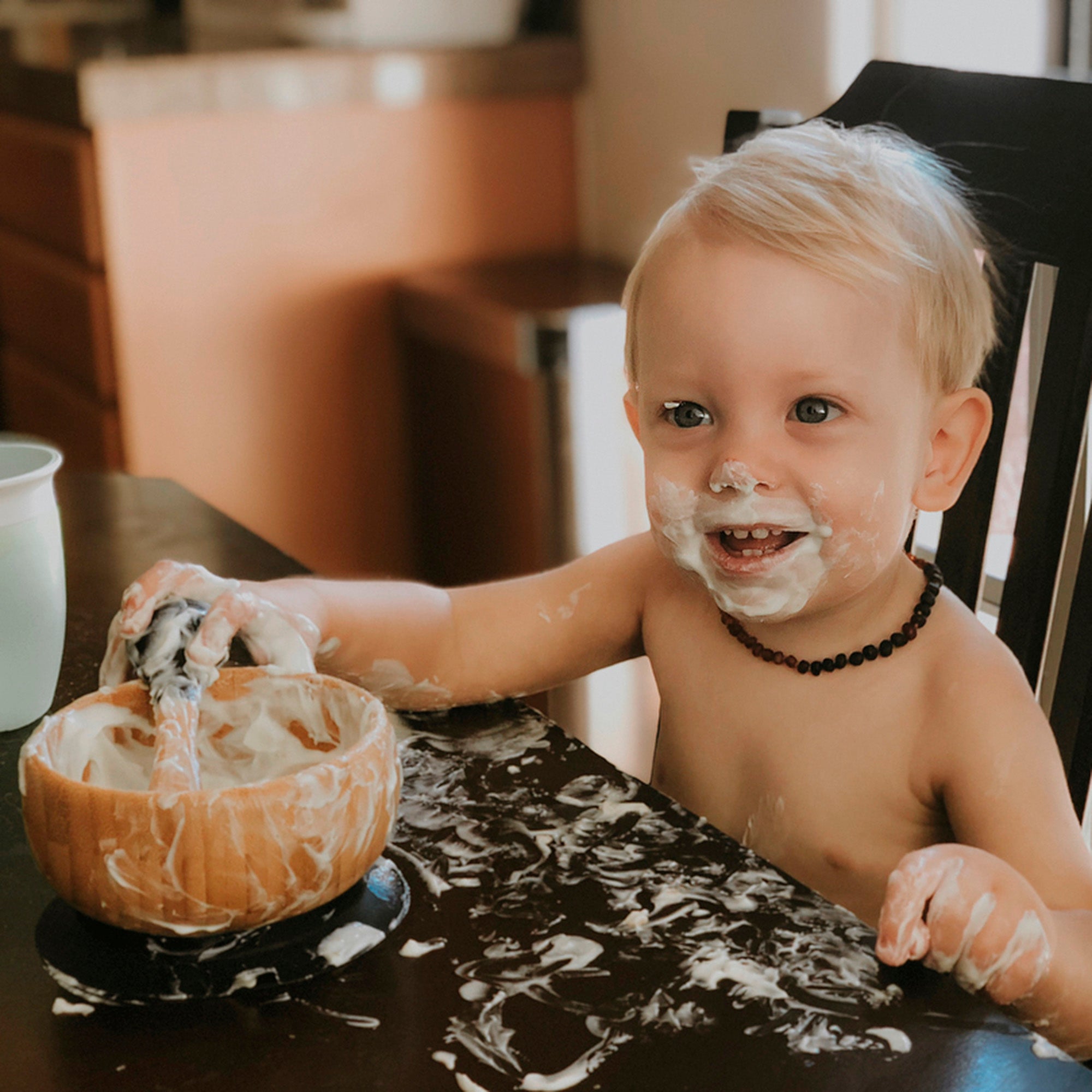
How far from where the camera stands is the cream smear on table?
0.56 meters

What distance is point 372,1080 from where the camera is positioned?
1.74 feet

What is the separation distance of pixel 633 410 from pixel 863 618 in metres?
0.21

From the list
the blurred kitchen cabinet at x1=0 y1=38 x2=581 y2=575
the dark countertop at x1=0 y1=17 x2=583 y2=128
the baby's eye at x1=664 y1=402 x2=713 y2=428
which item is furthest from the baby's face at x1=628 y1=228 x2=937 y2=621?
the dark countertop at x1=0 y1=17 x2=583 y2=128

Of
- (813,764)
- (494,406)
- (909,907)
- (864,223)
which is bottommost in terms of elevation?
(494,406)

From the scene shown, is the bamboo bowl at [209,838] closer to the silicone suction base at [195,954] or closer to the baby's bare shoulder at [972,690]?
the silicone suction base at [195,954]

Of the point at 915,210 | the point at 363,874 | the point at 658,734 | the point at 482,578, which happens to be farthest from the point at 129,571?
the point at 482,578

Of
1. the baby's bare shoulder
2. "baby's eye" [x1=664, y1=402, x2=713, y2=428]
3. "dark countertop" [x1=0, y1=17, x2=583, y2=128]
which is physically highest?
"dark countertop" [x1=0, y1=17, x2=583, y2=128]

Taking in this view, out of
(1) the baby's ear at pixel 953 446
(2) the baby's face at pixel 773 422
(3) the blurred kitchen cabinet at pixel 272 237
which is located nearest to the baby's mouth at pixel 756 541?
(2) the baby's face at pixel 773 422

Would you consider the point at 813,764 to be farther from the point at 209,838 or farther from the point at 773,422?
the point at 209,838

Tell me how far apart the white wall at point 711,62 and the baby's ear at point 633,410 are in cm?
103

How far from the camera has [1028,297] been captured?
910mm

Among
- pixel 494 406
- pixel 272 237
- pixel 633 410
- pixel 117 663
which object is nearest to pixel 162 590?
pixel 117 663

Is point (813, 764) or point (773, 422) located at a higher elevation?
point (773, 422)

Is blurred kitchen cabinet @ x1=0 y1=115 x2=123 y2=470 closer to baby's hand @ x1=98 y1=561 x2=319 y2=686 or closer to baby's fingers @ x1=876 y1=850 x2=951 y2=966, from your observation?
baby's hand @ x1=98 y1=561 x2=319 y2=686
